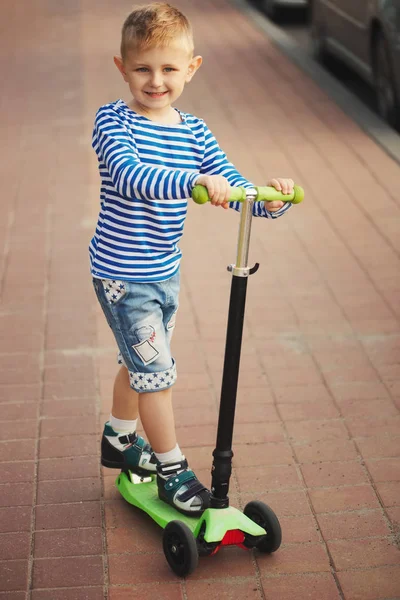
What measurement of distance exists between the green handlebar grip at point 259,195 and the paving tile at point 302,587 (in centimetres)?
122

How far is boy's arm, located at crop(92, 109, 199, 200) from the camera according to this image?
2814 millimetres

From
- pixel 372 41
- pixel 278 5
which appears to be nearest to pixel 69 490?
pixel 372 41

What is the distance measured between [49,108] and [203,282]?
4.69 m

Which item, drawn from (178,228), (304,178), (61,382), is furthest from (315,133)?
(178,228)

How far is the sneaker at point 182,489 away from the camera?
3334 millimetres

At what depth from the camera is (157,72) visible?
2980 millimetres

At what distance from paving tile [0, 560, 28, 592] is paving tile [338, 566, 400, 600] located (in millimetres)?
1026

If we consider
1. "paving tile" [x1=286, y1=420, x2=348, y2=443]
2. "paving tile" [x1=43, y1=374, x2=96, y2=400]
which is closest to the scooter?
"paving tile" [x1=286, y1=420, x2=348, y2=443]

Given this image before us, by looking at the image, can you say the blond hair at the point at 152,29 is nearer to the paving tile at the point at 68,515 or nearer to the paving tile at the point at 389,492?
the paving tile at the point at 68,515

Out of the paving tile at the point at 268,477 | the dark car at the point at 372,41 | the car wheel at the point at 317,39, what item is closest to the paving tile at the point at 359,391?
the paving tile at the point at 268,477

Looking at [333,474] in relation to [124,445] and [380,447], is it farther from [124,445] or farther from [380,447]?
[124,445]

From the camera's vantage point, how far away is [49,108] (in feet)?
31.9

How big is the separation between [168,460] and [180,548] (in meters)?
0.36

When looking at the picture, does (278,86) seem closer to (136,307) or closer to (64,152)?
(64,152)
